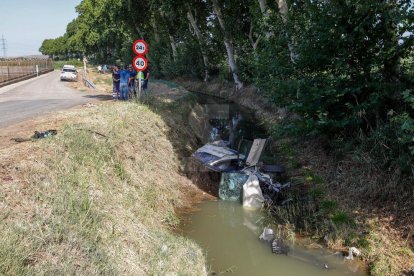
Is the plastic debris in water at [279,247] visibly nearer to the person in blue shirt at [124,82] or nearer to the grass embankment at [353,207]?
the grass embankment at [353,207]

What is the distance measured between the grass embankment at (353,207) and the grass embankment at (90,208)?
2.73 metres

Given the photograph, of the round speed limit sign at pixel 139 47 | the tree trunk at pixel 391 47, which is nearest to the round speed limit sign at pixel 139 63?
the round speed limit sign at pixel 139 47

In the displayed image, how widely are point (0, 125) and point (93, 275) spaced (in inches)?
294

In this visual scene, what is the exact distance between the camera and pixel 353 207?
7.76m

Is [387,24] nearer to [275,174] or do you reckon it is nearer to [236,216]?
[275,174]

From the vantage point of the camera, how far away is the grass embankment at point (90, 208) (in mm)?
4637

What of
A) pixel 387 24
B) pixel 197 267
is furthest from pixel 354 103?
pixel 197 267

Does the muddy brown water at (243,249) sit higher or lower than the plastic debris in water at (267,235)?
lower

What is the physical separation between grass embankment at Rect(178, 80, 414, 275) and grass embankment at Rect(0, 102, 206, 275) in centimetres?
273

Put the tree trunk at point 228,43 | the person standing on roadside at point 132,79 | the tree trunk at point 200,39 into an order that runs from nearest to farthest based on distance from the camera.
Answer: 1. the person standing on roadside at point 132,79
2. the tree trunk at point 228,43
3. the tree trunk at point 200,39

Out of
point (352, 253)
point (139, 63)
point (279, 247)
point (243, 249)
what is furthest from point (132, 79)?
point (352, 253)

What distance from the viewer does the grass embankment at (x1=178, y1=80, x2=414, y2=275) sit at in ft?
21.6

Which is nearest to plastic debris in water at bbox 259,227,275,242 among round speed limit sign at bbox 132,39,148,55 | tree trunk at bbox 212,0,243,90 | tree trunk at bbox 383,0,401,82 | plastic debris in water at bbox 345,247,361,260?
plastic debris in water at bbox 345,247,361,260

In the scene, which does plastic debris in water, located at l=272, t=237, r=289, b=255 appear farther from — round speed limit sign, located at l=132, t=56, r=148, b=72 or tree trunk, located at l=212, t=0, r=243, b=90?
tree trunk, located at l=212, t=0, r=243, b=90
